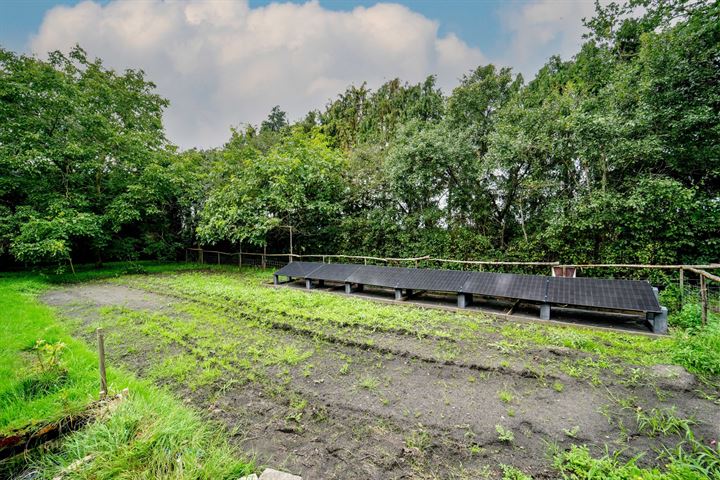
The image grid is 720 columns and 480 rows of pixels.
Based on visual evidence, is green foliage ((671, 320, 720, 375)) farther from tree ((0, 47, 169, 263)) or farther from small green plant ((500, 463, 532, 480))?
tree ((0, 47, 169, 263))

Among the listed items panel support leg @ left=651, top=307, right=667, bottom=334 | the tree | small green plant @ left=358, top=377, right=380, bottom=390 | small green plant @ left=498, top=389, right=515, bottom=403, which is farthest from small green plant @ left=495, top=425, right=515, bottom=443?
the tree

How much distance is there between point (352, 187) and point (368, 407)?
10.7m

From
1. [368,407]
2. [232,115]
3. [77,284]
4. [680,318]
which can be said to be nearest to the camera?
[368,407]

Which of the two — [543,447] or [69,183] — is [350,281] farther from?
[69,183]

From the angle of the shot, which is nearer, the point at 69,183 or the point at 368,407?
the point at 368,407

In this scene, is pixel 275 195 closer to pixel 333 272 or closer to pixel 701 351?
pixel 333 272

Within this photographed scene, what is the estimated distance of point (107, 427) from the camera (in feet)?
7.70

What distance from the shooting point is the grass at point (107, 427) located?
2039 millimetres

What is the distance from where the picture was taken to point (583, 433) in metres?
2.58

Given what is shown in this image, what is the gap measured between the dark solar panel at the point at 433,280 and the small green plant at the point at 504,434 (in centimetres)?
410

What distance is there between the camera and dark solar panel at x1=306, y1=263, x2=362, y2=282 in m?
8.68

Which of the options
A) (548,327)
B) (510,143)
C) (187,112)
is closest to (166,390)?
(548,327)

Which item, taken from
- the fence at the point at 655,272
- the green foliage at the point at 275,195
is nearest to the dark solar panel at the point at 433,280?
the fence at the point at 655,272

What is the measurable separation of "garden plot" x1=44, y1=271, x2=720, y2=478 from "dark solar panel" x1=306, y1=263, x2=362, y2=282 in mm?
2395
